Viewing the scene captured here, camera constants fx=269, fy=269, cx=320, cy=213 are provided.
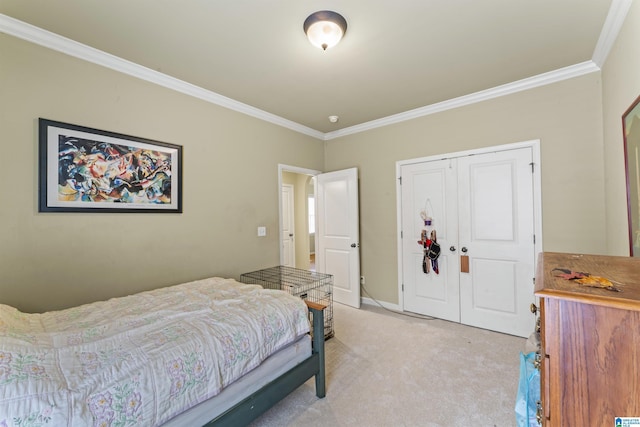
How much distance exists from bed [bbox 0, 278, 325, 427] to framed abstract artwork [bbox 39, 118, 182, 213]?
31.6 inches

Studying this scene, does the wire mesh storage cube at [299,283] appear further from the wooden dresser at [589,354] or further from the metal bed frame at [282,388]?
the wooden dresser at [589,354]

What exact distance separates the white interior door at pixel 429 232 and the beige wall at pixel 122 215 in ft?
5.81

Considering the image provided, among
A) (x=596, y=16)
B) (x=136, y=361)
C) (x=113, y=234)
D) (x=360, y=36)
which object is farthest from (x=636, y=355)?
(x=113, y=234)

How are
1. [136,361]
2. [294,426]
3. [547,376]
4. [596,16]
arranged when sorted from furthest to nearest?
[596,16]
[294,426]
[136,361]
[547,376]

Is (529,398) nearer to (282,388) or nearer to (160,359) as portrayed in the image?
(282,388)

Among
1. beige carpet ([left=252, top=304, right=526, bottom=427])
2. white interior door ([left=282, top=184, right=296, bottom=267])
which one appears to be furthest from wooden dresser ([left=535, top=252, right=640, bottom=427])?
white interior door ([left=282, top=184, right=296, bottom=267])

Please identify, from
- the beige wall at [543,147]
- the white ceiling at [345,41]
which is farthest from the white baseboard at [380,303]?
the white ceiling at [345,41]

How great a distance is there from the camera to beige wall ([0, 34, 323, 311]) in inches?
72.0

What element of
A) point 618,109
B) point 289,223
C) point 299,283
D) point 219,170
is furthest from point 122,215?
point 618,109

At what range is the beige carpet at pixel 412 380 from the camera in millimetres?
1784

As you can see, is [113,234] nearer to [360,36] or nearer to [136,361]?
[136,361]

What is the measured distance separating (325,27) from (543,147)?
2.43 m

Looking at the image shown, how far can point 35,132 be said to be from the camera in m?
1.89

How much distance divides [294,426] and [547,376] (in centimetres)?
154
